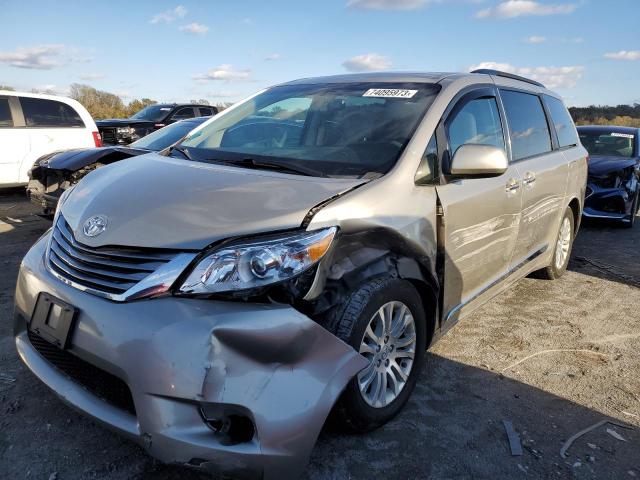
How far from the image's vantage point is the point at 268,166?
2785mm

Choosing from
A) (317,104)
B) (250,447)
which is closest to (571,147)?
(317,104)

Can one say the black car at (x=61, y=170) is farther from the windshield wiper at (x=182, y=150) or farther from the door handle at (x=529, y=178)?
the door handle at (x=529, y=178)

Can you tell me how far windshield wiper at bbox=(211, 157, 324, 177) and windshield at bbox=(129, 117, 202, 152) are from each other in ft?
12.7

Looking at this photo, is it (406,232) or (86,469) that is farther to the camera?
(406,232)

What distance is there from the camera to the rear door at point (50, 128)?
8.44 m

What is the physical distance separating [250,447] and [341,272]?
0.79 metres

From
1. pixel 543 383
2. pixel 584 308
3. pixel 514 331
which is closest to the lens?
pixel 543 383

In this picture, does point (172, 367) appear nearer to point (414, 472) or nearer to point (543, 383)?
point (414, 472)

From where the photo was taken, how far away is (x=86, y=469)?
89.7 inches

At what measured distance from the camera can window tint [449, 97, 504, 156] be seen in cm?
314

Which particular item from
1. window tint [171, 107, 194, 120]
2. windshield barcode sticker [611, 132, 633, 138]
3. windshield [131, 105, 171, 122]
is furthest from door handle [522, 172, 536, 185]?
window tint [171, 107, 194, 120]

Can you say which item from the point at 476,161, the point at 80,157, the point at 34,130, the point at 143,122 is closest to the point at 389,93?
the point at 476,161

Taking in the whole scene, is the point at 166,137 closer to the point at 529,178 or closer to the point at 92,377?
the point at 529,178

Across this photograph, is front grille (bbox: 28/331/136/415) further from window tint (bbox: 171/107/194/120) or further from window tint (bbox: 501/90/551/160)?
window tint (bbox: 171/107/194/120)
